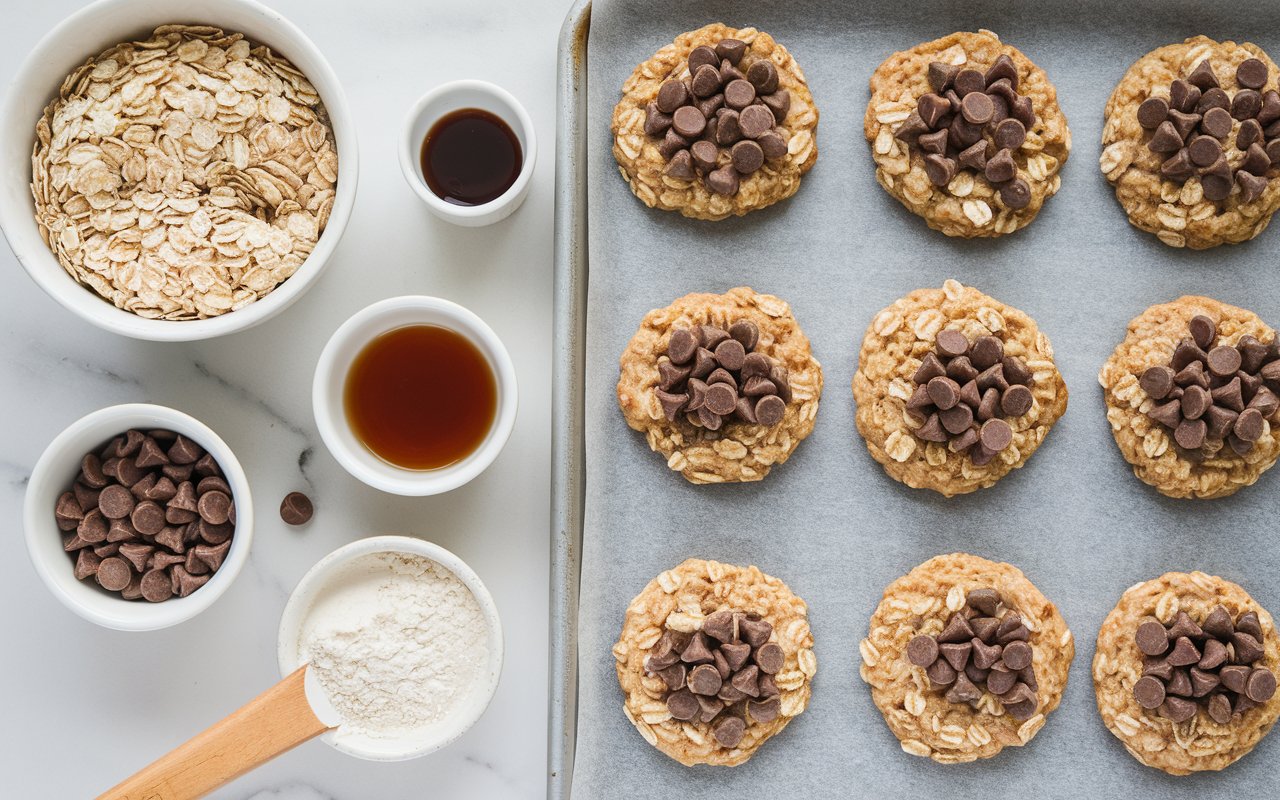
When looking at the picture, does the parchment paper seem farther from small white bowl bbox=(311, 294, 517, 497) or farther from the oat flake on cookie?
the oat flake on cookie

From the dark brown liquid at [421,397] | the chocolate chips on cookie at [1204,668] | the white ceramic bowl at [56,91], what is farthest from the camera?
the dark brown liquid at [421,397]

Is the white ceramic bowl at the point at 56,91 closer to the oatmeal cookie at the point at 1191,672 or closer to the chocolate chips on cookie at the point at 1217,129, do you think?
the chocolate chips on cookie at the point at 1217,129

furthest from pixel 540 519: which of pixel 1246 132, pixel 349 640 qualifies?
pixel 1246 132

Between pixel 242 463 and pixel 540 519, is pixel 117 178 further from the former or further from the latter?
pixel 540 519

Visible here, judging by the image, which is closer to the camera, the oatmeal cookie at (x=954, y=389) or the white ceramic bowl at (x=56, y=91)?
the white ceramic bowl at (x=56, y=91)

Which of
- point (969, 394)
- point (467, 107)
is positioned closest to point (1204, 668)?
point (969, 394)

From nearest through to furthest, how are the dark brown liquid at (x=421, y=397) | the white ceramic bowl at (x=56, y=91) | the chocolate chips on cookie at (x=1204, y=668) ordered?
the white ceramic bowl at (x=56, y=91) → the chocolate chips on cookie at (x=1204, y=668) → the dark brown liquid at (x=421, y=397)

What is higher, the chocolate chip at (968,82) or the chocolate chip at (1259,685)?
the chocolate chip at (968,82)

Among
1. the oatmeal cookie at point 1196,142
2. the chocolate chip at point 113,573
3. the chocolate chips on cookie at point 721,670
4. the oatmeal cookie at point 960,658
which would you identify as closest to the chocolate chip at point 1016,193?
the oatmeal cookie at point 1196,142

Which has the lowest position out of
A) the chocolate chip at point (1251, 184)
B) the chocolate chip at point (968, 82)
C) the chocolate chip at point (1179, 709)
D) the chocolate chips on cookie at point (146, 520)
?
the chocolate chip at point (1179, 709)
